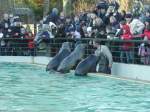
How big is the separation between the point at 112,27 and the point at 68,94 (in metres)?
5.61

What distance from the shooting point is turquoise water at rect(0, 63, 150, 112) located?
1144 cm

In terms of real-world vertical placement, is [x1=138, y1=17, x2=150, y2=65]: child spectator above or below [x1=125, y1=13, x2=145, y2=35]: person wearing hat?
below

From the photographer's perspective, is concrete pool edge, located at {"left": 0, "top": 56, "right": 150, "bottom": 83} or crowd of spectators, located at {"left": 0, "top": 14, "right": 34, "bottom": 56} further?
crowd of spectators, located at {"left": 0, "top": 14, "right": 34, "bottom": 56}

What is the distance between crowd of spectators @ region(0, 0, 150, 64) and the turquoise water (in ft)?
4.05

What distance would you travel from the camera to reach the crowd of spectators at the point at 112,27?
17.1 meters

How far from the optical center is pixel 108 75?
56.6 feet

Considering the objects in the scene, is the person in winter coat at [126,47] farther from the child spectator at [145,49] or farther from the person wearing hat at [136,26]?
the child spectator at [145,49]

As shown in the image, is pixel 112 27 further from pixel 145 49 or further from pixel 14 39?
pixel 14 39

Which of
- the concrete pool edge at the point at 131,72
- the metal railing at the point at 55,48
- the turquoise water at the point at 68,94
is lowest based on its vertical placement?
the turquoise water at the point at 68,94

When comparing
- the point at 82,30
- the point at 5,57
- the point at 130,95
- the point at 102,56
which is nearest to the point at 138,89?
the point at 130,95

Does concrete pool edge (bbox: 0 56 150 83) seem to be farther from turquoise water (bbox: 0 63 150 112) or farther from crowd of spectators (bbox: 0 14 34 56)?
crowd of spectators (bbox: 0 14 34 56)

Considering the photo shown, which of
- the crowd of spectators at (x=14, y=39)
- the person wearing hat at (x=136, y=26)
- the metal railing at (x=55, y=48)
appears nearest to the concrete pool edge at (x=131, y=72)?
the metal railing at (x=55, y=48)

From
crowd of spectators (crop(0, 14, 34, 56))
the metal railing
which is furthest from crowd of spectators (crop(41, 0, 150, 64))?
crowd of spectators (crop(0, 14, 34, 56))

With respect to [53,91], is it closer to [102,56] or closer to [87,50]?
[102,56]
